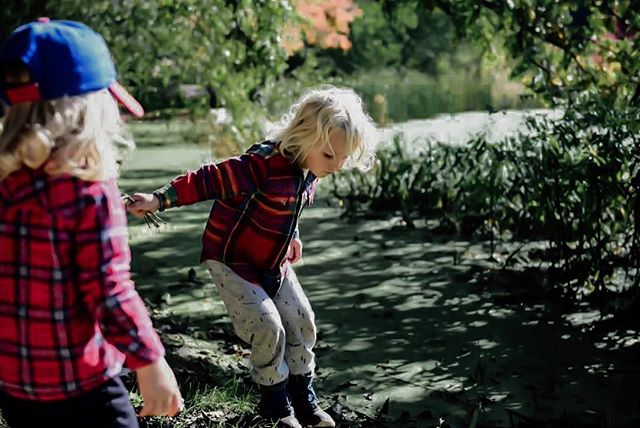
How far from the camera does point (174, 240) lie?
7.06 meters

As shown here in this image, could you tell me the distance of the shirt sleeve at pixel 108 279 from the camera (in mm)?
2041

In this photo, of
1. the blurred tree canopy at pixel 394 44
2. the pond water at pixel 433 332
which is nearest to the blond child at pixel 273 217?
the pond water at pixel 433 332

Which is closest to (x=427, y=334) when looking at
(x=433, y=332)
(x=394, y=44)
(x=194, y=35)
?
(x=433, y=332)

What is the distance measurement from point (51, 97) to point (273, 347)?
1.49 m

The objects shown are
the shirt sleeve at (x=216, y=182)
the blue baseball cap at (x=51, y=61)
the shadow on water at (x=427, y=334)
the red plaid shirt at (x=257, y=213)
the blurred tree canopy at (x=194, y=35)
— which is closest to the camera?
the blue baseball cap at (x=51, y=61)

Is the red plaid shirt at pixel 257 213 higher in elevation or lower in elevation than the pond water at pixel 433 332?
higher

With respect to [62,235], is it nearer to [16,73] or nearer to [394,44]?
[16,73]

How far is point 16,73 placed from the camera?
2.03 metres

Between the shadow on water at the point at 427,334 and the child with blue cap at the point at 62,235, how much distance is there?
1.86 meters

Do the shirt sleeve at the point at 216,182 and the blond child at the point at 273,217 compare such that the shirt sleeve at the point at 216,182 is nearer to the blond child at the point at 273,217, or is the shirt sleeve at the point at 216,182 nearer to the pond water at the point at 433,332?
the blond child at the point at 273,217

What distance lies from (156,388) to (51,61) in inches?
27.9

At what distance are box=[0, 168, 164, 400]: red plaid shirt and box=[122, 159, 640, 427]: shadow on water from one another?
1.88 meters

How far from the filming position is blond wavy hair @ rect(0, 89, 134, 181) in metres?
2.03

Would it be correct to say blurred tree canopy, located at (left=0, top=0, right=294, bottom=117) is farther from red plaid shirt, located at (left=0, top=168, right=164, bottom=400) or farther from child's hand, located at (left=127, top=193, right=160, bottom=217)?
red plaid shirt, located at (left=0, top=168, right=164, bottom=400)
